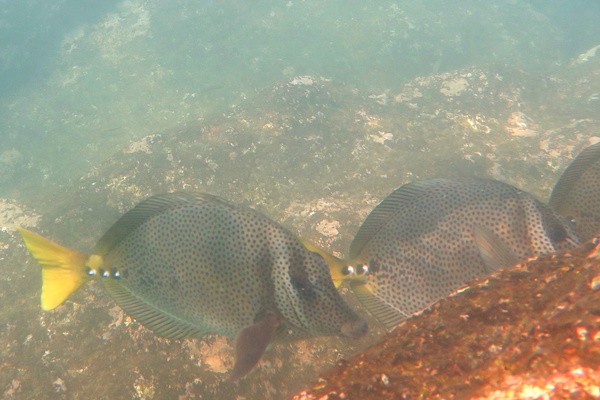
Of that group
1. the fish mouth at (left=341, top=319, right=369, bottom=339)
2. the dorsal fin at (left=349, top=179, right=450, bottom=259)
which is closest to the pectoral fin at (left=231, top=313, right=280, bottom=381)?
the fish mouth at (left=341, top=319, right=369, bottom=339)

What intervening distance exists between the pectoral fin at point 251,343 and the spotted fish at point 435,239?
0.58m

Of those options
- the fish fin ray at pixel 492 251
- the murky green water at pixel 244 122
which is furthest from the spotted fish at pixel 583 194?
the murky green water at pixel 244 122

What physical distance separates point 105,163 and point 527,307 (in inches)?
238

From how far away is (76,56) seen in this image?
1412 cm

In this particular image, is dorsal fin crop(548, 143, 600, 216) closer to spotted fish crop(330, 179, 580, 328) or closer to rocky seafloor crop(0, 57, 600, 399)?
Answer: spotted fish crop(330, 179, 580, 328)

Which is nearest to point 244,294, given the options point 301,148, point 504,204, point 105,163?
point 504,204

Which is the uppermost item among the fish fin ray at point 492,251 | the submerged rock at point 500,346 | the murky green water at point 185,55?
the submerged rock at point 500,346

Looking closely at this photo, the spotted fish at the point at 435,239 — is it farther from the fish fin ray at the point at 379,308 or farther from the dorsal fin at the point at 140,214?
the dorsal fin at the point at 140,214

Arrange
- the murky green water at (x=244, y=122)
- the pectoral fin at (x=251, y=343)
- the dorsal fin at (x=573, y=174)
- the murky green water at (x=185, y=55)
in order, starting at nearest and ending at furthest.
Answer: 1. the pectoral fin at (x=251, y=343)
2. the dorsal fin at (x=573, y=174)
3. the murky green water at (x=244, y=122)
4. the murky green water at (x=185, y=55)

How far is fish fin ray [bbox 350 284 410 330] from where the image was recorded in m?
2.35

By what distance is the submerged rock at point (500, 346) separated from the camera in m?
0.93

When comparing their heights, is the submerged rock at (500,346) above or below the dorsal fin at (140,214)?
above

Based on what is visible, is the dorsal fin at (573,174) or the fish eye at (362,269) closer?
the fish eye at (362,269)

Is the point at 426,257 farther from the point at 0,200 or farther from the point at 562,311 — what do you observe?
the point at 0,200
